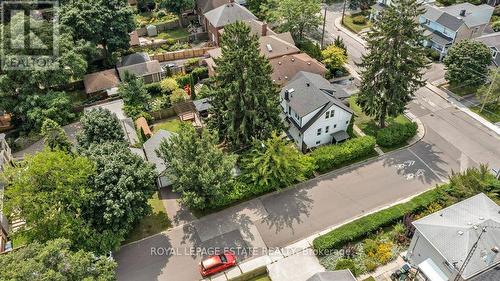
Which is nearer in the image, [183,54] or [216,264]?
[216,264]

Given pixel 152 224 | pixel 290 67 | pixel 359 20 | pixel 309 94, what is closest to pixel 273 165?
pixel 309 94

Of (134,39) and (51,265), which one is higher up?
(134,39)

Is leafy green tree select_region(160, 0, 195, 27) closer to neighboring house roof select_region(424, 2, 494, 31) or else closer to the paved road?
neighboring house roof select_region(424, 2, 494, 31)

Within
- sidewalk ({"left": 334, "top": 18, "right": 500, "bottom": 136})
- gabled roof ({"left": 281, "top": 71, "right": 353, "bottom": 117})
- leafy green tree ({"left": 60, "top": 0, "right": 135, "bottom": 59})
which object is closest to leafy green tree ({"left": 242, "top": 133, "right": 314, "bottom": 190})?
gabled roof ({"left": 281, "top": 71, "right": 353, "bottom": 117})

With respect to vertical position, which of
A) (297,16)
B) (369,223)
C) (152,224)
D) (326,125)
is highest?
(297,16)

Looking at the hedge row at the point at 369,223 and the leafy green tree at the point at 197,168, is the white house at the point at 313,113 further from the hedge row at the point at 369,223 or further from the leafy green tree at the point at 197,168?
the leafy green tree at the point at 197,168

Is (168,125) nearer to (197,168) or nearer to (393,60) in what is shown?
(197,168)

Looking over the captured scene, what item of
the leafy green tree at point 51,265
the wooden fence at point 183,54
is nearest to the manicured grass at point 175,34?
the wooden fence at point 183,54
